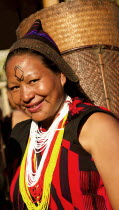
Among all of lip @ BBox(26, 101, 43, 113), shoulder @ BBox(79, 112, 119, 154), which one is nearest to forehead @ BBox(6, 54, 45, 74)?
lip @ BBox(26, 101, 43, 113)

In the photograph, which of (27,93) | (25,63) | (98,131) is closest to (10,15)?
(25,63)

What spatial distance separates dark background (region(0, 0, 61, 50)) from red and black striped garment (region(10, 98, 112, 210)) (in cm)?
185

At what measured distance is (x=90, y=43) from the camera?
2.44m

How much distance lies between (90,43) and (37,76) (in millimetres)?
693

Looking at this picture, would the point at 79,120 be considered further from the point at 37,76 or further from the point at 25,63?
the point at 25,63

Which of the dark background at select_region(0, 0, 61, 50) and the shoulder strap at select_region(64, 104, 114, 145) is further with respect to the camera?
the dark background at select_region(0, 0, 61, 50)

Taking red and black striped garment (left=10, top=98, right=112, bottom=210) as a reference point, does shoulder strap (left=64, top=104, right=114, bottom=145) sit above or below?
above

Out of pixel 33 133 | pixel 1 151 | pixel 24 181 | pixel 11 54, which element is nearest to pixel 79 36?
pixel 11 54

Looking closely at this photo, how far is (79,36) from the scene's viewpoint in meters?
2.45

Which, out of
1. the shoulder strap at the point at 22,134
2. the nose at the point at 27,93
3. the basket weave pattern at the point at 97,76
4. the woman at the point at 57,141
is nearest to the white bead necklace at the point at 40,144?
the woman at the point at 57,141

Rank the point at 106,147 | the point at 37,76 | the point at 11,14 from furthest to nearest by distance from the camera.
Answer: the point at 11,14, the point at 37,76, the point at 106,147

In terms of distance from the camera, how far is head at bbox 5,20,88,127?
1.96m

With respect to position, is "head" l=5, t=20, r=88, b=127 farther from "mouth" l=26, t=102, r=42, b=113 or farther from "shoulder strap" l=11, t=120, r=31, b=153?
"shoulder strap" l=11, t=120, r=31, b=153

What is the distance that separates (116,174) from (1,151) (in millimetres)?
3518
